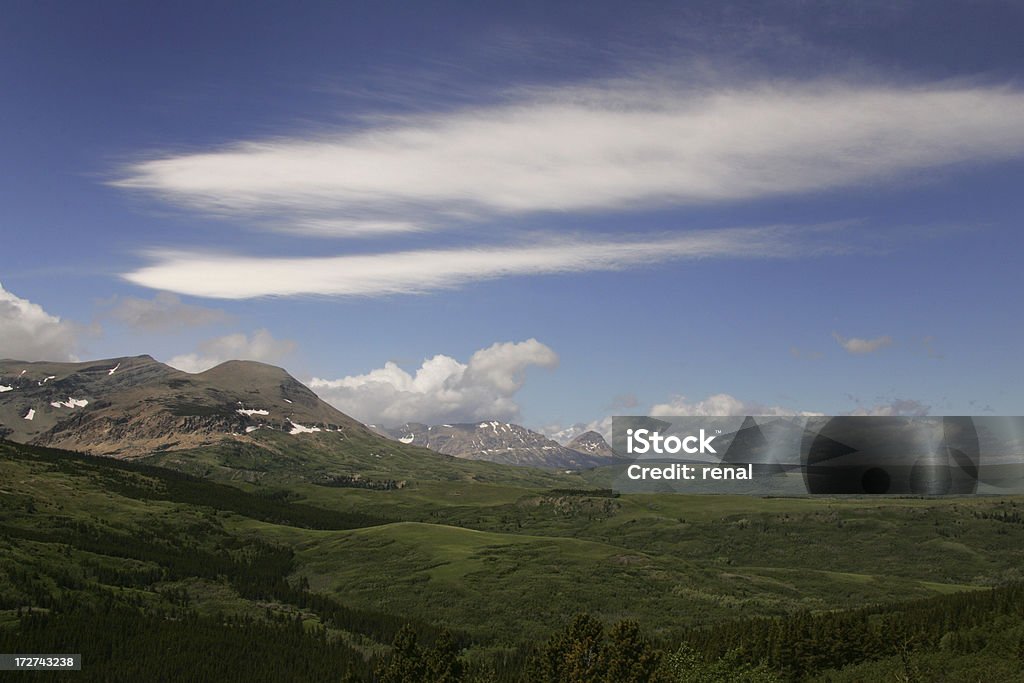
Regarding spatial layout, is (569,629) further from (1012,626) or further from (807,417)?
(1012,626)

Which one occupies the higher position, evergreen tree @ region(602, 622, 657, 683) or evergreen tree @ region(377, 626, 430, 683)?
evergreen tree @ region(602, 622, 657, 683)

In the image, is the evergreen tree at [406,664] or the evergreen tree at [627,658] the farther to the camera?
the evergreen tree at [406,664]

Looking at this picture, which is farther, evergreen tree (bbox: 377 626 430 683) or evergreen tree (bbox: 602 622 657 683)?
evergreen tree (bbox: 377 626 430 683)

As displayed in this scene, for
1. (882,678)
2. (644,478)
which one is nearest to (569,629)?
(644,478)

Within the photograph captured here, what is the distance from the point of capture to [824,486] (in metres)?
118

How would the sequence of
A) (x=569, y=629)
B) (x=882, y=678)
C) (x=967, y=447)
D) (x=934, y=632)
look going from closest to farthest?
(x=967, y=447) → (x=569, y=629) → (x=882, y=678) → (x=934, y=632)

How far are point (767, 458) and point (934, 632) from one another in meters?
97.9

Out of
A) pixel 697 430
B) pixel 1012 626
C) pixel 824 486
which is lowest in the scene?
pixel 1012 626

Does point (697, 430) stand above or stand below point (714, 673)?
above

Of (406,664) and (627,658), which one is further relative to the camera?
(406,664)

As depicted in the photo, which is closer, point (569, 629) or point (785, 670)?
point (569, 629)

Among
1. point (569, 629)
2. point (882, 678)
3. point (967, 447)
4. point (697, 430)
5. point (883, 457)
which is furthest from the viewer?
point (882, 678)

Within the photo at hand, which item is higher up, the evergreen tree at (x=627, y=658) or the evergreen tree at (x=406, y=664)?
the evergreen tree at (x=627, y=658)

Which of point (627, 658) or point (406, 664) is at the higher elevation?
point (627, 658)
